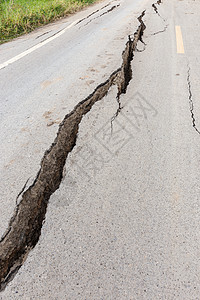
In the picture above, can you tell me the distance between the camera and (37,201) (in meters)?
1.76

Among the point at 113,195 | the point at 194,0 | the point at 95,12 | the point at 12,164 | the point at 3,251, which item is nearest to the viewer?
the point at 3,251

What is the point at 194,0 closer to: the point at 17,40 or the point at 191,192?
the point at 17,40

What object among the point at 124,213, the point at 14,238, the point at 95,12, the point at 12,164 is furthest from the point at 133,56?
the point at 95,12

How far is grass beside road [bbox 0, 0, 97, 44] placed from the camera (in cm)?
636

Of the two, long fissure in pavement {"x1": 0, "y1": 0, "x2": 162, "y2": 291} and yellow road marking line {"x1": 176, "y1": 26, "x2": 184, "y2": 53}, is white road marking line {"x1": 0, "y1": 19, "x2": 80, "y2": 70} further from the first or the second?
yellow road marking line {"x1": 176, "y1": 26, "x2": 184, "y2": 53}

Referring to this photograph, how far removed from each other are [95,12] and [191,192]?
7.88 m

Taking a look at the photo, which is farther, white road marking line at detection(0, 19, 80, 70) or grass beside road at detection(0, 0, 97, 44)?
grass beside road at detection(0, 0, 97, 44)

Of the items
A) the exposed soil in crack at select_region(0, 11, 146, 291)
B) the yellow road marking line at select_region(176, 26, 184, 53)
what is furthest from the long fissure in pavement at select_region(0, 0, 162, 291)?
the yellow road marking line at select_region(176, 26, 184, 53)

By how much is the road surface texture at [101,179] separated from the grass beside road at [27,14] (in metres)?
2.79

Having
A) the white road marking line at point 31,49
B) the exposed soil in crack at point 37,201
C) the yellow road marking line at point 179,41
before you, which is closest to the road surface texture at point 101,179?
the exposed soil in crack at point 37,201

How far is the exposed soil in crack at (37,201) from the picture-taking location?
1.44m

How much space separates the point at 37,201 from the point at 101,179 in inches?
20.1

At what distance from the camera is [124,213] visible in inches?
66.8

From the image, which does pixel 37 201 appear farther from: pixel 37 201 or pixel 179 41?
pixel 179 41
